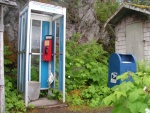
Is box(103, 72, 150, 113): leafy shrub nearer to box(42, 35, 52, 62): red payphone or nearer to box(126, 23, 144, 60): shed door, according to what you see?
box(42, 35, 52, 62): red payphone

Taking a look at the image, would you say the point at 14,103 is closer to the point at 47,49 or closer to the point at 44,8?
the point at 47,49

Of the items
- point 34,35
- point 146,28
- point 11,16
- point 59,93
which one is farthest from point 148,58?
point 11,16

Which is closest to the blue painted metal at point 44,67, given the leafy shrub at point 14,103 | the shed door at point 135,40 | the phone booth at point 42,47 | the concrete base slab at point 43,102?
the phone booth at point 42,47

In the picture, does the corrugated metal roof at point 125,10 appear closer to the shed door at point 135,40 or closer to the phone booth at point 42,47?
the shed door at point 135,40

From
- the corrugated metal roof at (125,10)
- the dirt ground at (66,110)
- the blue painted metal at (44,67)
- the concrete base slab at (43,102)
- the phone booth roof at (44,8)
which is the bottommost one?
the dirt ground at (66,110)

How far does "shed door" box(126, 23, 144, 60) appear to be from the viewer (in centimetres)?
878

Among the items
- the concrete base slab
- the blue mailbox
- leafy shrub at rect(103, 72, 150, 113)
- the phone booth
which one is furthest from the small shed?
leafy shrub at rect(103, 72, 150, 113)

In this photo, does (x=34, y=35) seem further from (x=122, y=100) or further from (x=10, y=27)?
(x=122, y=100)

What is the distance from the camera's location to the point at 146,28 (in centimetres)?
853

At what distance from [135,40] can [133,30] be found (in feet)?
1.50

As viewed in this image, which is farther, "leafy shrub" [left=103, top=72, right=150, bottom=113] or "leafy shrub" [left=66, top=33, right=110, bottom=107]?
"leafy shrub" [left=66, top=33, right=110, bottom=107]

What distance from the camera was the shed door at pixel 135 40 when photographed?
8.78 m

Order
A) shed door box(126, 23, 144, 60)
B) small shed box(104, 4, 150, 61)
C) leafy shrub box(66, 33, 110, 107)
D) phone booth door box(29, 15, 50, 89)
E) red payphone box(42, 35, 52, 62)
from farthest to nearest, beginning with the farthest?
shed door box(126, 23, 144, 60) < small shed box(104, 4, 150, 61) < phone booth door box(29, 15, 50, 89) < red payphone box(42, 35, 52, 62) < leafy shrub box(66, 33, 110, 107)

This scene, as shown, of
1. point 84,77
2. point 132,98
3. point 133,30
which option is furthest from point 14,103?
point 133,30
